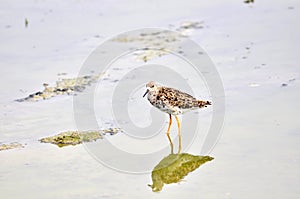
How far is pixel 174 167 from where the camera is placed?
7.40 meters

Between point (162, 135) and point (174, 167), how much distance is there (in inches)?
35.0

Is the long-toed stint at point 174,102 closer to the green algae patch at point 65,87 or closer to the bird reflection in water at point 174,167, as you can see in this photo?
the bird reflection in water at point 174,167

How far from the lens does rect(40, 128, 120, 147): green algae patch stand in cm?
802

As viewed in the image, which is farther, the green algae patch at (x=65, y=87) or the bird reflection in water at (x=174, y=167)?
the green algae patch at (x=65, y=87)

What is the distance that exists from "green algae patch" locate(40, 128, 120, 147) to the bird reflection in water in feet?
3.46

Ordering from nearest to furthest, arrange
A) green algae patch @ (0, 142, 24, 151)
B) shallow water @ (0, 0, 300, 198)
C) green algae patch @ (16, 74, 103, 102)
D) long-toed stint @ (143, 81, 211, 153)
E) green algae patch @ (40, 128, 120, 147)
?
shallow water @ (0, 0, 300, 198)
green algae patch @ (0, 142, 24, 151)
green algae patch @ (40, 128, 120, 147)
long-toed stint @ (143, 81, 211, 153)
green algae patch @ (16, 74, 103, 102)

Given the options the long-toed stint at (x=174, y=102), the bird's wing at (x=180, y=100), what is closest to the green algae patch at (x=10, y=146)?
the long-toed stint at (x=174, y=102)

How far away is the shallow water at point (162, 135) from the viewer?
6.84m

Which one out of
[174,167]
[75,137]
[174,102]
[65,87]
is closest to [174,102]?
[174,102]

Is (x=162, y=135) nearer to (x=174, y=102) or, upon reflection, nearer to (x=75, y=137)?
(x=174, y=102)

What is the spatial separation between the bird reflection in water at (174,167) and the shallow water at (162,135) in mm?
103

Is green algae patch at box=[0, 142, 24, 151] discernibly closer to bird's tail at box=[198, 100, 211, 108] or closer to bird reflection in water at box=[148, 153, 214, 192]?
bird reflection in water at box=[148, 153, 214, 192]

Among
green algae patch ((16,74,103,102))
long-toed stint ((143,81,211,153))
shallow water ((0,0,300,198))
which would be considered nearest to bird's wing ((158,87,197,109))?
long-toed stint ((143,81,211,153))

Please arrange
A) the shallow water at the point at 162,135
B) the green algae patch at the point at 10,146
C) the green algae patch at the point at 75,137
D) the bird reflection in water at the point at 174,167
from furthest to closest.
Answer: the green algae patch at the point at 75,137
the green algae patch at the point at 10,146
the bird reflection in water at the point at 174,167
the shallow water at the point at 162,135
